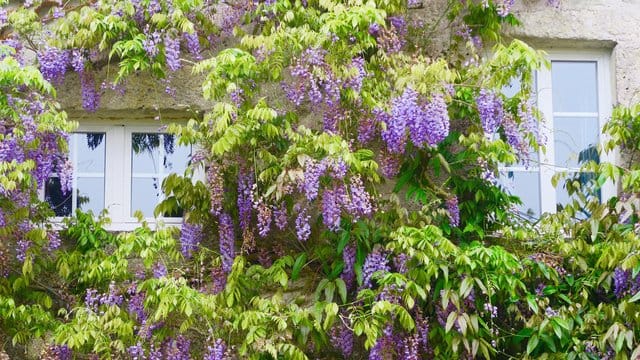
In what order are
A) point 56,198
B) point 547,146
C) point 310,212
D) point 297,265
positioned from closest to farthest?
1. point 297,265
2. point 310,212
3. point 56,198
4. point 547,146

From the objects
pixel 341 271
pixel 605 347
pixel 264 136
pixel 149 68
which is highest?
pixel 149 68

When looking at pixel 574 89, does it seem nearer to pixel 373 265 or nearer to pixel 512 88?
pixel 512 88

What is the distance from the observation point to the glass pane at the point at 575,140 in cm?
665

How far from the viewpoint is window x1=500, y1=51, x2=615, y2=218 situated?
660cm

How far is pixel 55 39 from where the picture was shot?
21.2 feet

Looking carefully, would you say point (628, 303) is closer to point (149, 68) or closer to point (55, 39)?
point (149, 68)

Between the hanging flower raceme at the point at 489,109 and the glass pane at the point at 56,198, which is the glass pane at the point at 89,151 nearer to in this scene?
the glass pane at the point at 56,198

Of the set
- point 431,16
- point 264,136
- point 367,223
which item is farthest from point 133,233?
point 431,16

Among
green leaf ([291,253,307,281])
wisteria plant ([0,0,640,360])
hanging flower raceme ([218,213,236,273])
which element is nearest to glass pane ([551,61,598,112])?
wisteria plant ([0,0,640,360])

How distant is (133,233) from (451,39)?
2268 millimetres

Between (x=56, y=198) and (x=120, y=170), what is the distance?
0.41m

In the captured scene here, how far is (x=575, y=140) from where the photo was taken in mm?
6680

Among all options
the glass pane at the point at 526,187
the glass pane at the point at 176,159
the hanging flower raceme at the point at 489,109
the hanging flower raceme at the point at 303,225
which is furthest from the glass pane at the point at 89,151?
the glass pane at the point at 526,187

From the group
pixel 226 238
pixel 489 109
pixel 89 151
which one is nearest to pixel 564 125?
pixel 489 109
